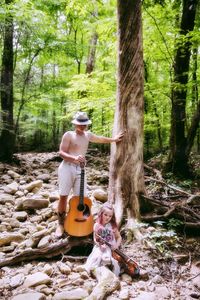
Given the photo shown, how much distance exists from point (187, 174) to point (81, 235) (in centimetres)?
517

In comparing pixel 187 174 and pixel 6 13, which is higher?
pixel 6 13

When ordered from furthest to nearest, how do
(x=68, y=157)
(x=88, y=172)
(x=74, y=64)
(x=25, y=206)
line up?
(x=74, y=64) < (x=88, y=172) < (x=25, y=206) < (x=68, y=157)

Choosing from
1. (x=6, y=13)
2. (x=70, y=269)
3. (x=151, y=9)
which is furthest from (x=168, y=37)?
(x=70, y=269)

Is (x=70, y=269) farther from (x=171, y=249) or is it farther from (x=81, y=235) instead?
(x=171, y=249)

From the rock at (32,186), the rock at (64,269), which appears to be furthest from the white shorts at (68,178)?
the rock at (32,186)

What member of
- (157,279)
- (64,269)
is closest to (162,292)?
(157,279)

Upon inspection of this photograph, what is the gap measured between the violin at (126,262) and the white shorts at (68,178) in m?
0.94

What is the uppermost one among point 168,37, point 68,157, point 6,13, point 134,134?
point 6,13

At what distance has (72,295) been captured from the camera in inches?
133

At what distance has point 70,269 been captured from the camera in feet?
13.4

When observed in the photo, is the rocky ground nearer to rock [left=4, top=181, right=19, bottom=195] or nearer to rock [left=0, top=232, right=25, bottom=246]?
rock [left=0, top=232, right=25, bottom=246]

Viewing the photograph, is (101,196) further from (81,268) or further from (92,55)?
(92,55)

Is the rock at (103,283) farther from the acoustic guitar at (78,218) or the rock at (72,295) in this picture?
the acoustic guitar at (78,218)

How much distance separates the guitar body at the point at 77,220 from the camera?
4562mm
